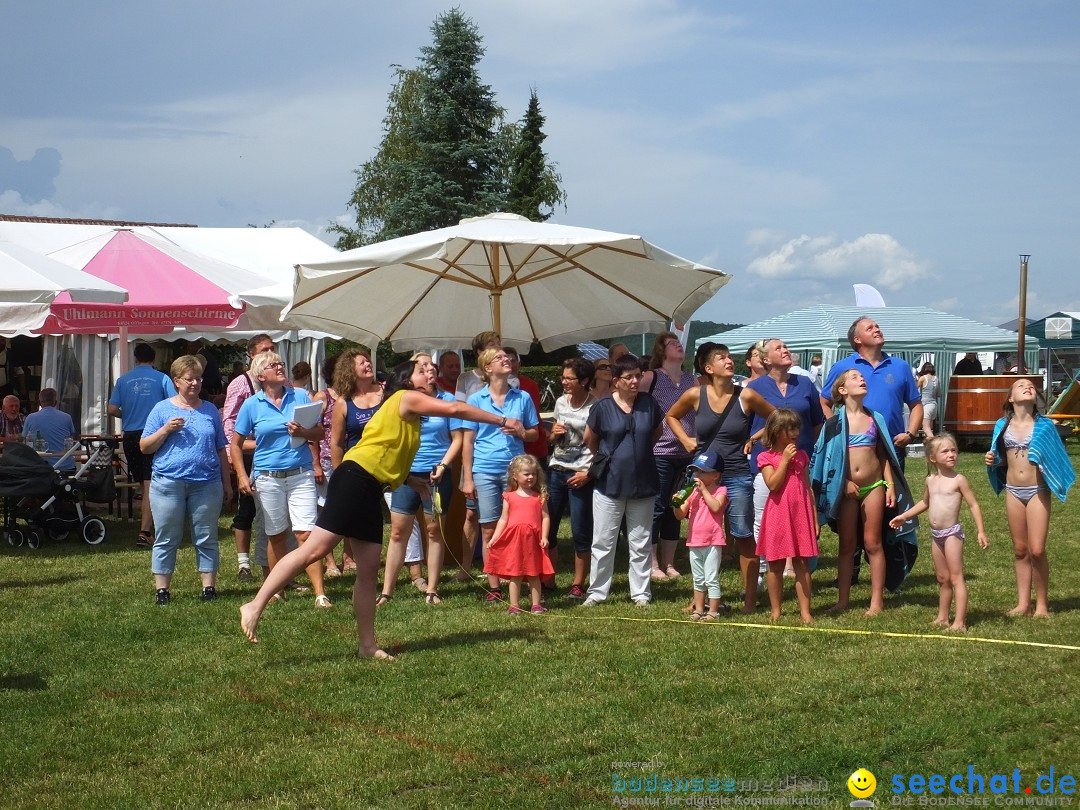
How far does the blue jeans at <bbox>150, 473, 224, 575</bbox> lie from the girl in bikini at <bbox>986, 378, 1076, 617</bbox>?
18.2 ft

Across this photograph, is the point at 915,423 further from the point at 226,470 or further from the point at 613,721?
the point at 226,470

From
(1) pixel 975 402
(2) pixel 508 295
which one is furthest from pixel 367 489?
(1) pixel 975 402

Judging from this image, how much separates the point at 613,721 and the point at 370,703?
1293 millimetres

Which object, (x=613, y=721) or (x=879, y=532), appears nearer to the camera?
(x=613, y=721)

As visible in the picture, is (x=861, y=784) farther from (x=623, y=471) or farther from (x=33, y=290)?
(x=33, y=290)

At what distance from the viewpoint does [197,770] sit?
16.8ft

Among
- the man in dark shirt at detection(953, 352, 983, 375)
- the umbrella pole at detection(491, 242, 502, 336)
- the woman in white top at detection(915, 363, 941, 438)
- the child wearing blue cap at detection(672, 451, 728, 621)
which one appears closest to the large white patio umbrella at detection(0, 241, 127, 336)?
the umbrella pole at detection(491, 242, 502, 336)

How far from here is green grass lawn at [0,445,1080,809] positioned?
489 centimetres

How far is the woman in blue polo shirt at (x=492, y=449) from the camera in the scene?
8.95 metres

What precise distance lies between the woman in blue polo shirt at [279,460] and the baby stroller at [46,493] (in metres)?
4.08

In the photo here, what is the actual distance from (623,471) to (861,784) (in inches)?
162

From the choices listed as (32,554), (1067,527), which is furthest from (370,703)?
A: (1067,527)

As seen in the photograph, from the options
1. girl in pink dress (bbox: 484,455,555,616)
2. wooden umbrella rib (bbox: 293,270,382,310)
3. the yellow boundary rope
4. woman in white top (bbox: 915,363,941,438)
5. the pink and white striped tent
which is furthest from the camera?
woman in white top (bbox: 915,363,941,438)

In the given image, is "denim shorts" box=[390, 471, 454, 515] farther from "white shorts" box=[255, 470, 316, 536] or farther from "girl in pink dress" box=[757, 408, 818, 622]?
"girl in pink dress" box=[757, 408, 818, 622]
